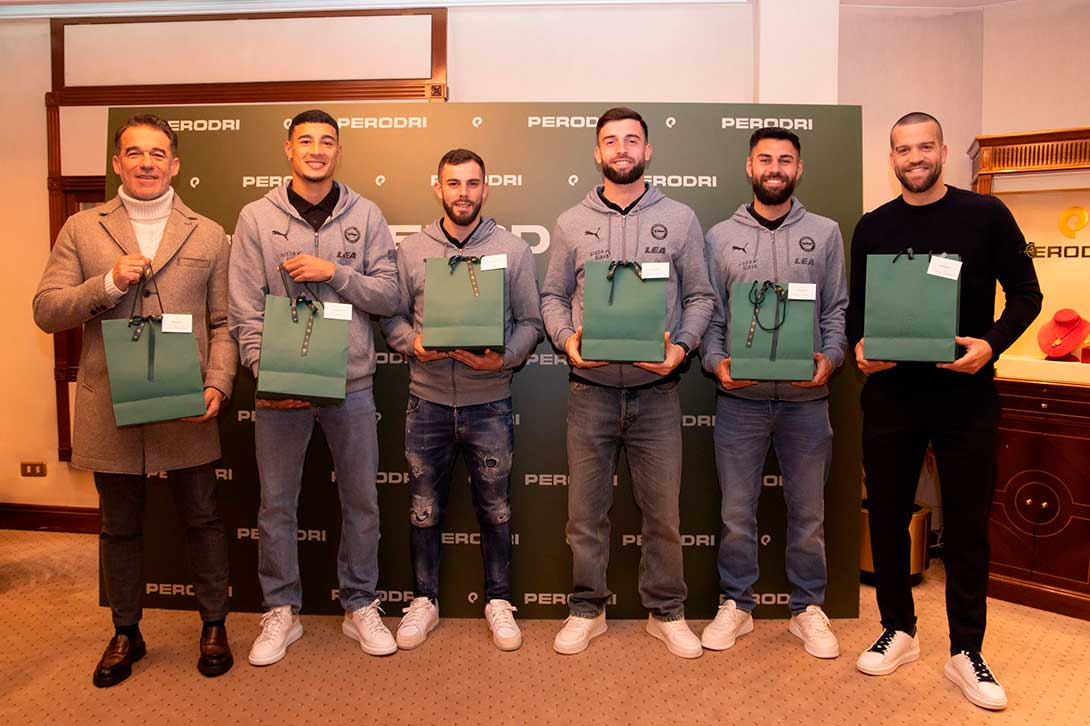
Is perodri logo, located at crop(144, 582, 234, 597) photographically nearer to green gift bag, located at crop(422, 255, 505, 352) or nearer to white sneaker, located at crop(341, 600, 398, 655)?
white sneaker, located at crop(341, 600, 398, 655)

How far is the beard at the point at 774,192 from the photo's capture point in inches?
105

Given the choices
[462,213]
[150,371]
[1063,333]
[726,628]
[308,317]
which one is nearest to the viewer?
[150,371]

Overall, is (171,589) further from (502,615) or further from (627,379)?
(627,379)

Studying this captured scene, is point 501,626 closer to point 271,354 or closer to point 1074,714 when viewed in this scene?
point 271,354

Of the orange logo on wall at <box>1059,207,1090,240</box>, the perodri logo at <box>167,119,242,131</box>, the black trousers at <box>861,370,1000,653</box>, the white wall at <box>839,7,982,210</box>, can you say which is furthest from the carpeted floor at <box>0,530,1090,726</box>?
the white wall at <box>839,7,982,210</box>

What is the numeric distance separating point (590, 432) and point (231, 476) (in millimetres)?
1623

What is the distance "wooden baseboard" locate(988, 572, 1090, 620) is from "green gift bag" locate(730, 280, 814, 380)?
5.97ft

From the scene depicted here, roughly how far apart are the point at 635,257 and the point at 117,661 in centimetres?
234

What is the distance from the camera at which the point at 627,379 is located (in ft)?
8.64

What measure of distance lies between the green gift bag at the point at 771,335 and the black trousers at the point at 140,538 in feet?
6.43

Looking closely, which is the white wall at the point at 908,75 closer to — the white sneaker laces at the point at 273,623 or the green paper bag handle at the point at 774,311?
A: the green paper bag handle at the point at 774,311

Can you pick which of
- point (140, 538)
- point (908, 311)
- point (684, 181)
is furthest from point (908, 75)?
point (140, 538)

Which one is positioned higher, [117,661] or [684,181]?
[684,181]

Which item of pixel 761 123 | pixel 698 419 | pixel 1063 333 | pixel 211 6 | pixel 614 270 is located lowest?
pixel 698 419
